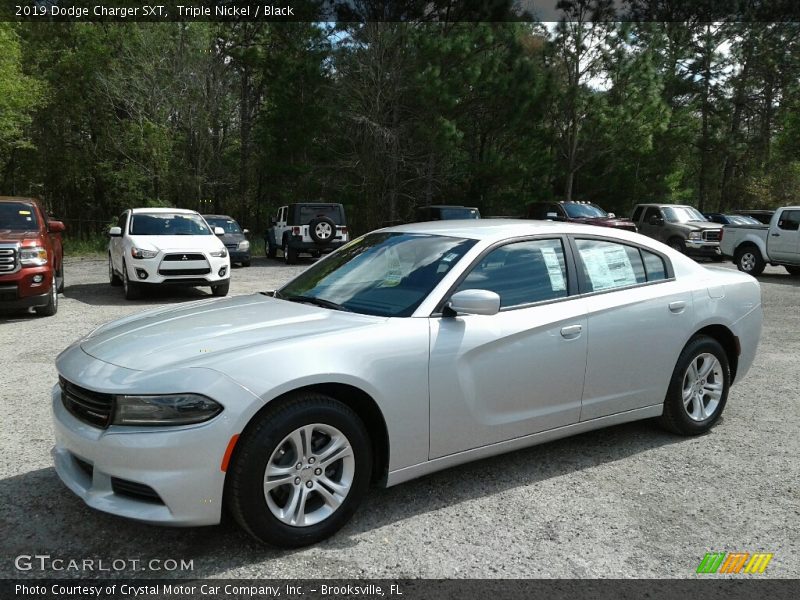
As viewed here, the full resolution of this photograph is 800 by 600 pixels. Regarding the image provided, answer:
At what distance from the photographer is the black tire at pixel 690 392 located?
14.9ft

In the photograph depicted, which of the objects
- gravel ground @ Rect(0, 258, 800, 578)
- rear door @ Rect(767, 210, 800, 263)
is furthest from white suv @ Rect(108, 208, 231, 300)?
rear door @ Rect(767, 210, 800, 263)

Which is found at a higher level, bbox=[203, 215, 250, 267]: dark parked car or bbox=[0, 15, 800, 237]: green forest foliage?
bbox=[0, 15, 800, 237]: green forest foliage

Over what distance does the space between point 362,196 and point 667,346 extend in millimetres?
26491

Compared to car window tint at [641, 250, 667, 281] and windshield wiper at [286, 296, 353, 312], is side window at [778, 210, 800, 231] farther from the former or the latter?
windshield wiper at [286, 296, 353, 312]

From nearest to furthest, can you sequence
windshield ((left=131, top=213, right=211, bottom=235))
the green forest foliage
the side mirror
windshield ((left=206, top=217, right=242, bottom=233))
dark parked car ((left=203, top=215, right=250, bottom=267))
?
the side mirror < windshield ((left=131, top=213, right=211, bottom=235)) < dark parked car ((left=203, top=215, right=250, bottom=267)) < windshield ((left=206, top=217, right=242, bottom=233)) < the green forest foliage

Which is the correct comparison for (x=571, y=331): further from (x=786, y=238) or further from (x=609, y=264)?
(x=786, y=238)

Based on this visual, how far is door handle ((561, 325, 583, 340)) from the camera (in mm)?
3867

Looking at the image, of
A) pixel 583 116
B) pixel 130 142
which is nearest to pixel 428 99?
pixel 583 116

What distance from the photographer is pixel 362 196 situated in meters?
30.2

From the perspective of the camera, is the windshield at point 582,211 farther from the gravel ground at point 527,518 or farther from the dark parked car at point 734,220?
the gravel ground at point 527,518

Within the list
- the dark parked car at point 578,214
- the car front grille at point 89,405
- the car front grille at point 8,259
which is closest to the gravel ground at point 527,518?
the car front grille at point 89,405

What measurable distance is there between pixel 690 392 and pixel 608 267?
3.78 ft

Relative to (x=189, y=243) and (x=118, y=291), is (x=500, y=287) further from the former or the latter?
(x=118, y=291)

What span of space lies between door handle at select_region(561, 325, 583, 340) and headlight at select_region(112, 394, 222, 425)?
80.9 inches
